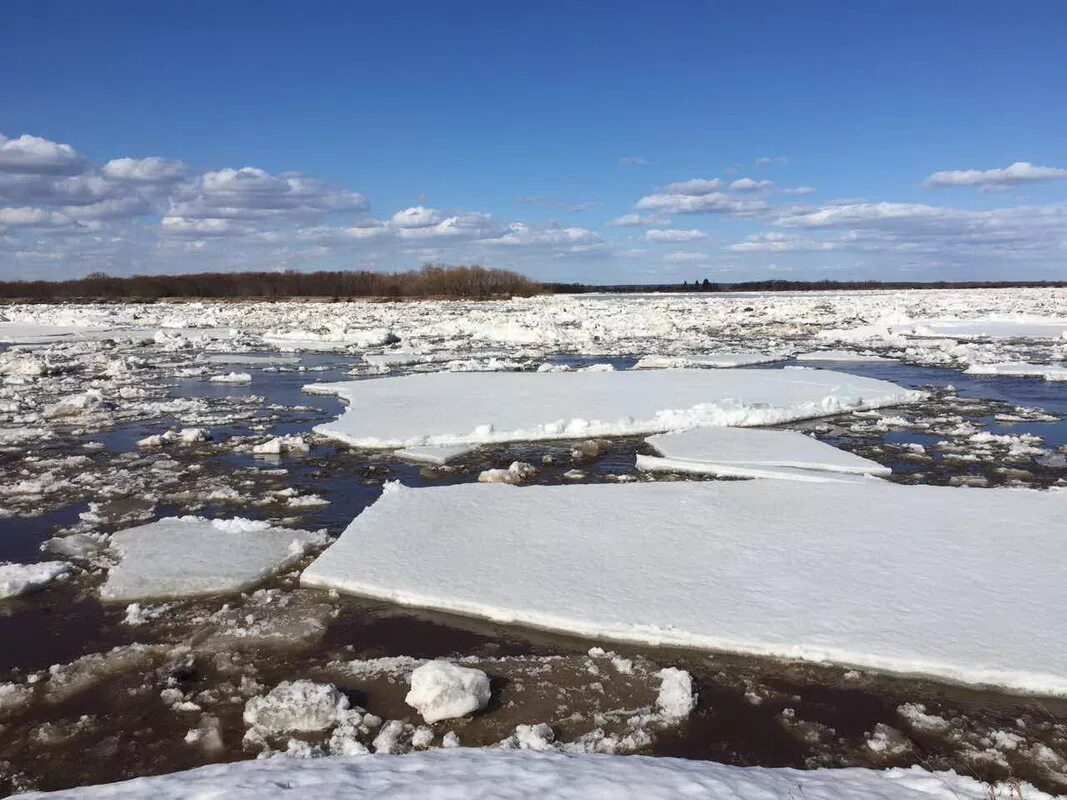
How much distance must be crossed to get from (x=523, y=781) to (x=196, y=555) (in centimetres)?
280

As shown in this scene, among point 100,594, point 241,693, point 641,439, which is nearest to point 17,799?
point 241,693

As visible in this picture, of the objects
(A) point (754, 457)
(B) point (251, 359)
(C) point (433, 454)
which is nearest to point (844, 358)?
(A) point (754, 457)

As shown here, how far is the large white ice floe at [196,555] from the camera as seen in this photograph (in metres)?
3.90

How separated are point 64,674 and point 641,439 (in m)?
5.32

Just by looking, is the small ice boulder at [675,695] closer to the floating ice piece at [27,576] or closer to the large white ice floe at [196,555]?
the large white ice floe at [196,555]

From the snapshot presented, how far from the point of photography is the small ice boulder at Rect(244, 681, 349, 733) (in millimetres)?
2705

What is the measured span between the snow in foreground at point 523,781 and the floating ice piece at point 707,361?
10.6 metres

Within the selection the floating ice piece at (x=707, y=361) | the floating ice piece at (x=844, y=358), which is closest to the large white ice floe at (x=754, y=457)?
the floating ice piece at (x=707, y=361)

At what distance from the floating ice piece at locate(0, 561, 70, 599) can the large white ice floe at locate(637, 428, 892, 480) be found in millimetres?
4133

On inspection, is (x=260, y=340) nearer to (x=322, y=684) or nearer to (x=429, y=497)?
(x=429, y=497)

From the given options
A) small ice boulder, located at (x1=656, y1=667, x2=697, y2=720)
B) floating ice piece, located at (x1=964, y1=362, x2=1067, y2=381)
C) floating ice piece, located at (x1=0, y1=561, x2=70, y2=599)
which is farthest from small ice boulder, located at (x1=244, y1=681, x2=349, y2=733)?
floating ice piece, located at (x1=964, y1=362, x2=1067, y2=381)

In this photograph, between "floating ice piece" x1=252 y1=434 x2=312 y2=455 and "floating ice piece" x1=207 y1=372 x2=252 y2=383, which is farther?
Answer: "floating ice piece" x1=207 y1=372 x2=252 y2=383

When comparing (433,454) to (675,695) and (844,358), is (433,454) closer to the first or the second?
(675,695)

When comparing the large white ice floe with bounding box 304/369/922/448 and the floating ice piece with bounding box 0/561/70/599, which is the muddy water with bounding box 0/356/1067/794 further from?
the large white ice floe with bounding box 304/369/922/448
